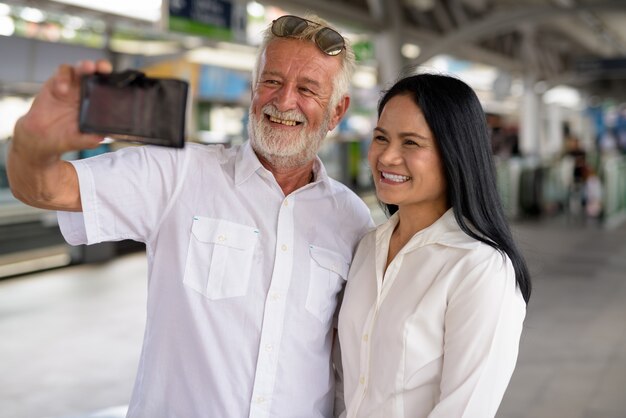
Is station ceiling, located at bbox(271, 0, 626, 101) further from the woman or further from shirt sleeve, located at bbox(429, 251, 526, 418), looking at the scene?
shirt sleeve, located at bbox(429, 251, 526, 418)

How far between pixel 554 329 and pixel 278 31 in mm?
5128

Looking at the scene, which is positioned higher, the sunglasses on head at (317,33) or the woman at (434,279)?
the sunglasses on head at (317,33)

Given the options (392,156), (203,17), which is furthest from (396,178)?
(203,17)

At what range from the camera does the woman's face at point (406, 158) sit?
1.76m

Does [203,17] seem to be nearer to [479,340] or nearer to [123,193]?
[123,193]

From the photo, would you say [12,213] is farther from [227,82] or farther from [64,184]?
[64,184]

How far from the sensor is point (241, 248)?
6.15 ft

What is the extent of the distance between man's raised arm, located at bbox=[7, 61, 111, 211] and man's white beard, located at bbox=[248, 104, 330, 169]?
0.65 metres

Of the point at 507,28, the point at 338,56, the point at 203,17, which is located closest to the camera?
the point at 338,56

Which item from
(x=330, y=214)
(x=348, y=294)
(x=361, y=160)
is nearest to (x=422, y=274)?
(x=348, y=294)

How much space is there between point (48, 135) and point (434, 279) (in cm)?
93

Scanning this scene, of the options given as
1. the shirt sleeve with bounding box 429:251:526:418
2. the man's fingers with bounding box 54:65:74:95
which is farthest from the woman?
the man's fingers with bounding box 54:65:74:95

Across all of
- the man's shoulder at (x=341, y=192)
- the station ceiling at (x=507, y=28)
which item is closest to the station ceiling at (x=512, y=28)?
the station ceiling at (x=507, y=28)

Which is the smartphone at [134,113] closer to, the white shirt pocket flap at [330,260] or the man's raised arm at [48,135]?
the man's raised arm at [48,135]
